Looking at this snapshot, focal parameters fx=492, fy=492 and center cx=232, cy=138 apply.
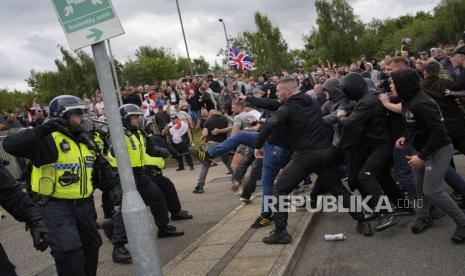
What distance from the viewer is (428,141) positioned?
5199mm

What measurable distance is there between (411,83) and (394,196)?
2038 millimetres

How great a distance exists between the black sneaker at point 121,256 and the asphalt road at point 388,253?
90.1 inches

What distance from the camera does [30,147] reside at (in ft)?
13.3

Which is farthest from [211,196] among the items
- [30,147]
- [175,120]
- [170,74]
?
[170,74]

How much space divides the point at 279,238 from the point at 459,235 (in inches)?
→ 77.3

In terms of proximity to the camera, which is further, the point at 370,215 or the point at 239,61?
the point at 239,61

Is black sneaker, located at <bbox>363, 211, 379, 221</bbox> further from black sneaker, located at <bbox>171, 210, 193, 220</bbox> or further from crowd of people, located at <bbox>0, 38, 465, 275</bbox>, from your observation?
black sneaker, located at <bbox>171, 210, 193, 220</bbox>

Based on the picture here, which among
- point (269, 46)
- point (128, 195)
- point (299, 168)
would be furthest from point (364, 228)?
point (269, 46)

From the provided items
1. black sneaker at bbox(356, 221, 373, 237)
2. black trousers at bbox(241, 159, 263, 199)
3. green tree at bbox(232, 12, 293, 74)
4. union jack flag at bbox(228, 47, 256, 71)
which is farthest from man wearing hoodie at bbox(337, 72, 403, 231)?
green tree at bbox(232, 12, 293, 74)

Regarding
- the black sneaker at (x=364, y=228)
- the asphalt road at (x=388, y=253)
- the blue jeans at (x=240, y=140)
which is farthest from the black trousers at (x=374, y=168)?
the blue jeans at (x=240, y=140)

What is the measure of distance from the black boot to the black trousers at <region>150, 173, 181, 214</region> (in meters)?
3.18

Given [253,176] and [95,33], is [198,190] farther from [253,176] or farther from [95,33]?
[95,33]

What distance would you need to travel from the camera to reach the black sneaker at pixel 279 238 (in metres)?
5.84

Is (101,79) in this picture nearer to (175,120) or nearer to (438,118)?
(438,118)
